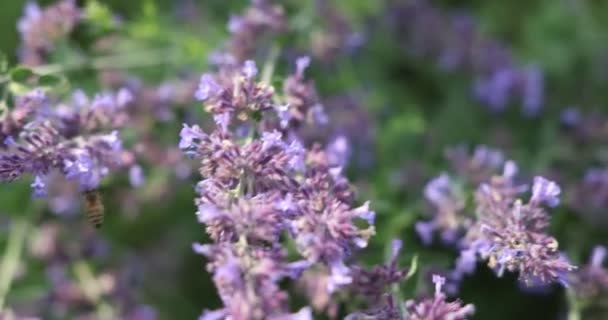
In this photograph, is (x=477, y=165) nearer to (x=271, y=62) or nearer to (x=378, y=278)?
(x=271, y=62)

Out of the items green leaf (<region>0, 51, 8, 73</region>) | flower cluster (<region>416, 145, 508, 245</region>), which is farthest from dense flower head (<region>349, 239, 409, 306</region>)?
A: green leaf (<region>0, 51, 8, 73</region>)

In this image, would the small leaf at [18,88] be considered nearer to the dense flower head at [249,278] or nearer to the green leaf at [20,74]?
the green leaf at [20,74]

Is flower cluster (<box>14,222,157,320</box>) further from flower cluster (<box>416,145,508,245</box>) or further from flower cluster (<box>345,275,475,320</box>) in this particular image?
flower cluster (<box>345,275,475,320</box>)

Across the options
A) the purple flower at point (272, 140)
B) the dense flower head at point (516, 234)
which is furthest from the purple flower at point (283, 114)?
the dense flower head at point (516, 234)

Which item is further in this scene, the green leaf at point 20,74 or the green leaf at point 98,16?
the green leaf at point 98,16

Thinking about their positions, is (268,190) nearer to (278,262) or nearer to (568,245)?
(278,262)

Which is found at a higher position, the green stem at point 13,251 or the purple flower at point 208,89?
the green stem at point 13,251

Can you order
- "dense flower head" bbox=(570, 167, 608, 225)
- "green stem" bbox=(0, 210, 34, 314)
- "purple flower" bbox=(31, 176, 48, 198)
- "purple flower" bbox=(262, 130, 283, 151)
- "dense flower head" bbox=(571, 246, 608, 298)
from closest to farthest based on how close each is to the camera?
"purple flower" bbox=(262, 130, 283, 151), "purple flower" bbox=(31, 176, 48, 198), "dense flower head" bbox=(571, 246, 608, 298), "green stem" bbox=(0, 210, 34, 314), "dense flower head" bbox=(570, 167, 608, 225)

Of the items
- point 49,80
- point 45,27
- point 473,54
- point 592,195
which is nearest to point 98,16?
point 45,27
